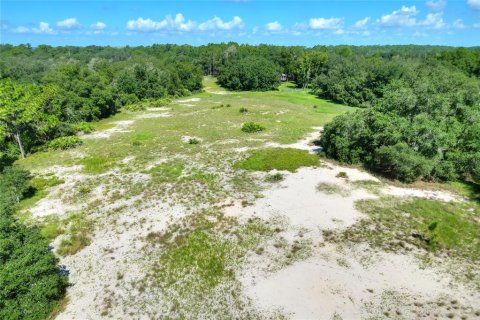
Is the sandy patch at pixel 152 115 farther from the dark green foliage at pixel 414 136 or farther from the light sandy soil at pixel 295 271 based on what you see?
the light sandy soil at pixel 295 271

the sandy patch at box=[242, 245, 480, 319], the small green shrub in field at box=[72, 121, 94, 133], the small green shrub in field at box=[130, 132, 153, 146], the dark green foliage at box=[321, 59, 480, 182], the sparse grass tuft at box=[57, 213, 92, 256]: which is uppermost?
the dark green foliage at box=[321, 59, 480, 182]

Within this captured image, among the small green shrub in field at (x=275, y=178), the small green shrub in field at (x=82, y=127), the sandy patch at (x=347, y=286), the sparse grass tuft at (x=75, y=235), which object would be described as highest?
the small green shrub in field at (x=82, y=127)

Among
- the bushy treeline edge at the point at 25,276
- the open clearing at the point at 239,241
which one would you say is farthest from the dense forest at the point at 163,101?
the open clearing at the point at 239,241

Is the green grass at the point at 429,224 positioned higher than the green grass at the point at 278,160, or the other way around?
the green grass at the point at 278,160

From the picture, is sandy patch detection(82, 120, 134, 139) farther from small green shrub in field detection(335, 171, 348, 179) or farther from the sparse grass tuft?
small green shrub in field detection(335, 171, 348, 179)

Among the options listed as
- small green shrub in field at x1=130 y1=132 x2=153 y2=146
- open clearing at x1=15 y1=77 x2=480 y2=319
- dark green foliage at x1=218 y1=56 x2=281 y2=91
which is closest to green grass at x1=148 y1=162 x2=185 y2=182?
open clearing at x1=15 y1=77 x2=480 y2=319

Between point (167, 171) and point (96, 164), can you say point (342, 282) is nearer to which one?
point (167, 171)
